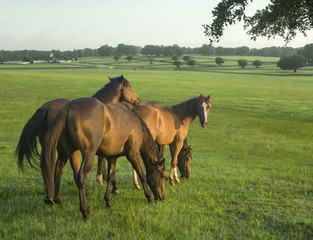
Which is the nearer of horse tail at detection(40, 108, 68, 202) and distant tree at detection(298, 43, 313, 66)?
horse tail at detection(40, 108, 68, 202)

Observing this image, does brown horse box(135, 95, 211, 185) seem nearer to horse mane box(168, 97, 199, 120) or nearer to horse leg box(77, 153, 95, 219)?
horse mane box(168, 97, 199, 120)

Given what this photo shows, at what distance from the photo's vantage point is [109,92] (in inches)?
360

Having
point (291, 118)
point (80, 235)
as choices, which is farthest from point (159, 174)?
point (291, 118)

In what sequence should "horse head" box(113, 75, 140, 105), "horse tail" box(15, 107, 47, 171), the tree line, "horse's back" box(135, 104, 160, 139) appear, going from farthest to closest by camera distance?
the tree line, "horse head" box(113, 75, 140, 105), "horse's back" box(135, 104, 160, 139), "horse tail" box(15, 107, 47, 171)

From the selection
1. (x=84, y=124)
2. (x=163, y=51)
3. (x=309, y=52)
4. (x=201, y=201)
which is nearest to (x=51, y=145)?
(x=84, y=124)

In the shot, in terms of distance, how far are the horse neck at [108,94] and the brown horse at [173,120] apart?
771mm

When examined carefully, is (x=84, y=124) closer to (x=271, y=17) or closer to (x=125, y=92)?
(x=125, y=92)

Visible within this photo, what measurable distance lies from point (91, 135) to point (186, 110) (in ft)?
15.9

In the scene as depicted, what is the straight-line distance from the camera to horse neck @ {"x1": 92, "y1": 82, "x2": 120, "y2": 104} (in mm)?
9000

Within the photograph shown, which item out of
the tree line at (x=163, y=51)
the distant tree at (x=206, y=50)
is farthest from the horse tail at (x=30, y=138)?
the distant tree at (x=206, y=50)

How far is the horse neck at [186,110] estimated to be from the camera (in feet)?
33.2

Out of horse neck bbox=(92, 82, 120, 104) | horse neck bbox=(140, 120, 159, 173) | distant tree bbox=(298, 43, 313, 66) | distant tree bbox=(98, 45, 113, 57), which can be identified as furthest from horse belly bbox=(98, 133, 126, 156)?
distant tree bbox=(98, 45, 113, 57)

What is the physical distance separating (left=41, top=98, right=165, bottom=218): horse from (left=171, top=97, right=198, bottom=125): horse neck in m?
2.93

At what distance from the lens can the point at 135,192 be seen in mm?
8234
